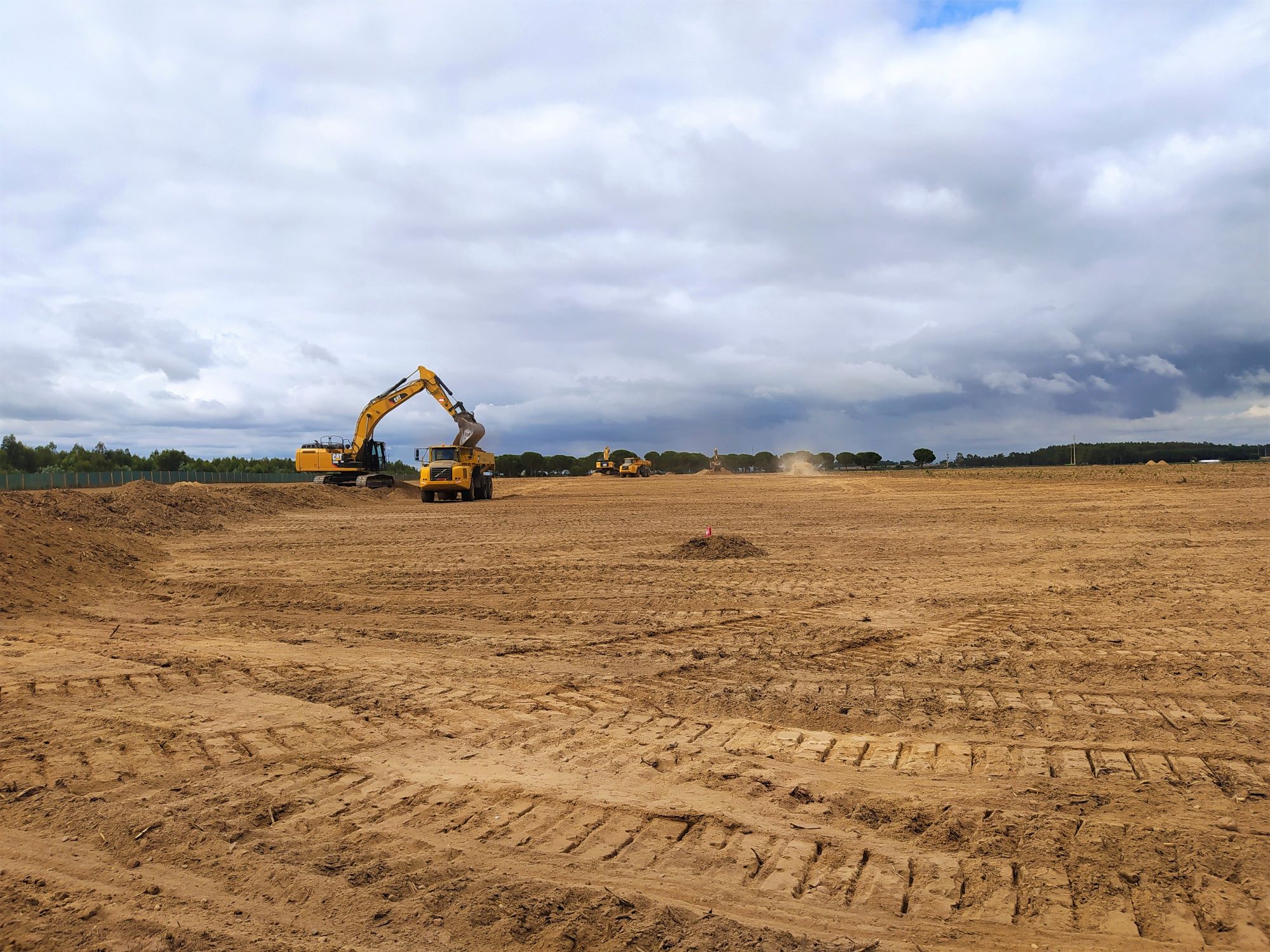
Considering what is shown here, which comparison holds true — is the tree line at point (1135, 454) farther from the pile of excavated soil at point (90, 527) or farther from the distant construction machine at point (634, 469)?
the pile of excavated soil at point (90, 527)

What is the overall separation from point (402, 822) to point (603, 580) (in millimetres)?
8434

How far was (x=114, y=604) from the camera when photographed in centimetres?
1127

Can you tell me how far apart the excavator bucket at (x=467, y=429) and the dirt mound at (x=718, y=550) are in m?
22.1

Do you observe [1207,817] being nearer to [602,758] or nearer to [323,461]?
[602,758]

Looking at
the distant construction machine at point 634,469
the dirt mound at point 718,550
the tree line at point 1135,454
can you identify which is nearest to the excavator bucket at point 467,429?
the dirt mound at point 718,550

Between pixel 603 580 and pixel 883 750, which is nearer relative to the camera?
pixel 883 750

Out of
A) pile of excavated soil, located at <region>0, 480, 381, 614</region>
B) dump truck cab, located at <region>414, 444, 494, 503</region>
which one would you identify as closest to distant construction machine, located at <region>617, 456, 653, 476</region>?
dump truck cab, located at <region>414, 444, 494, 503</region>

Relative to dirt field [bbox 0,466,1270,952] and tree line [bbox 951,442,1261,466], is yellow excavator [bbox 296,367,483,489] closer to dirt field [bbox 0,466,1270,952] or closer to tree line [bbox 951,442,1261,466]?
dirt field [bbox 0,466,1270,952]

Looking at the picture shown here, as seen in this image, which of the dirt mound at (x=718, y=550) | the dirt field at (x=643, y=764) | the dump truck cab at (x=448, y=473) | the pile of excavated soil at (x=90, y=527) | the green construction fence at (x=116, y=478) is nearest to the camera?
the dirt field at (x=643, y=764)

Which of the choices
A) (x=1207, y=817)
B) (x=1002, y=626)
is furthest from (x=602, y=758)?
(x=1002, y=626)

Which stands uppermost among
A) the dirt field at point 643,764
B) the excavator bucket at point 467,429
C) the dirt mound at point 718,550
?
the excavator bucket at point 467,429

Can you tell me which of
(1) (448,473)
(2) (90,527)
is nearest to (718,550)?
(2) (90,527)

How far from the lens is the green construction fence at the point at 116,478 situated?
43.4 meters

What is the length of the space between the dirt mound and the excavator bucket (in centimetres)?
2212
